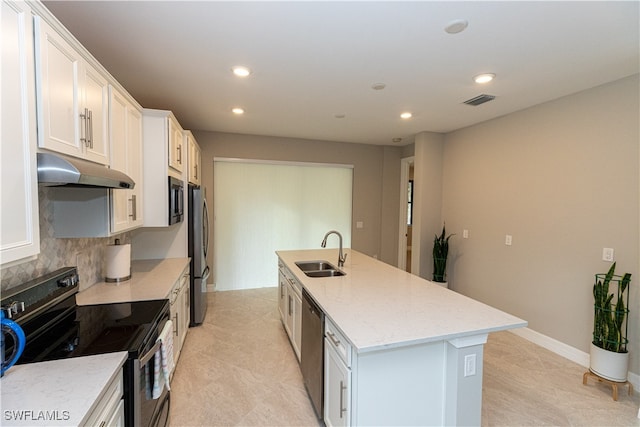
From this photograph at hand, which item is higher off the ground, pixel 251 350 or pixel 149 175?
pixel 149 175

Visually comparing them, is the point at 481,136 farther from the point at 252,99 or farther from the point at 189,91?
the point at 189,91

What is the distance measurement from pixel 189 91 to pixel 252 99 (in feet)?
2.03

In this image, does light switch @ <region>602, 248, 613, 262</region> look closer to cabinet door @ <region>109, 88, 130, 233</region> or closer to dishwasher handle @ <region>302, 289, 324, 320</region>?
dishwasher handle @ <region>302, 289, 324, 320</region>

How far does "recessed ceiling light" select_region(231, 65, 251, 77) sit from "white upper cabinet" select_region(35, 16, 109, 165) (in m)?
0.94

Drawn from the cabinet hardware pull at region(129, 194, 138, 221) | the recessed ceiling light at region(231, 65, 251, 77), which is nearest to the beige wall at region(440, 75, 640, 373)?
the recessed ceiling light at region(231, 65, 251, 77)

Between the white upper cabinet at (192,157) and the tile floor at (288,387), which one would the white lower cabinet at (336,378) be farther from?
the white upper cabinet at (192,157)

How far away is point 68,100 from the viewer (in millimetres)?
1396

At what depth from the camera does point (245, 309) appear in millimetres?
4109

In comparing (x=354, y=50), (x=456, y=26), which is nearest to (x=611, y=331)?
(x=456, y=26)

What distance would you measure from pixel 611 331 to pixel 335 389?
2384mm

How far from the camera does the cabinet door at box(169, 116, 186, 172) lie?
2732mm

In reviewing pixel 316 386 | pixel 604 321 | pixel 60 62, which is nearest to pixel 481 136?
pixel 604 321

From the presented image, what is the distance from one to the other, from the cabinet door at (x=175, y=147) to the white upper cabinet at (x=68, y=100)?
2.99ft

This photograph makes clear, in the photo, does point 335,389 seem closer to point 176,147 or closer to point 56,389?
point 56,389
